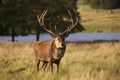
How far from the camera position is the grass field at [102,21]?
2589 inches

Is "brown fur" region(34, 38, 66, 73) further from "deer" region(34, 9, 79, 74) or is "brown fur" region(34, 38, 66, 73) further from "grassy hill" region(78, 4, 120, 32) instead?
"grassy hill" region(78, 4, 120, 32)

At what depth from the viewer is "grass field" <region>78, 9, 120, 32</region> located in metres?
65.8

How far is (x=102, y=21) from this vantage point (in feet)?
241

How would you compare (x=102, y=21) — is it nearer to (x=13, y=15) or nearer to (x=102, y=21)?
(x=102, y=21)

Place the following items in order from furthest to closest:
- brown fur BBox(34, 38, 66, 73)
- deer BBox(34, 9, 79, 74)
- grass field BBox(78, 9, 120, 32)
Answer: grass field BBox(78, 9, 120, 32), brown fur BBox(34, 38, 66, 73), deer BBox(34, 9, 79, 74)

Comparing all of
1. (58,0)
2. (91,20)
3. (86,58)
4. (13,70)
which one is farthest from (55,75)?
(91,20)

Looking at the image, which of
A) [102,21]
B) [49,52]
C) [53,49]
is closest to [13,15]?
[49,52]

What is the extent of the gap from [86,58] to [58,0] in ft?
64.4

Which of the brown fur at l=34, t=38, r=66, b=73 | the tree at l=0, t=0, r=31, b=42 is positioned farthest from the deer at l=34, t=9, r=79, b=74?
the tree at l=0, t=0, r=31, b=42

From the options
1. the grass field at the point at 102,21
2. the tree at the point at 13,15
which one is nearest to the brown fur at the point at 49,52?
the tree at the point at 13,15

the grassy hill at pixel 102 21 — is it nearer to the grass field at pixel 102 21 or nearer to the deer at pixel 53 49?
the grass field at pixel 102 21

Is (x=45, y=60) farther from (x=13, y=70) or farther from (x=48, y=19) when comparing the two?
(x=48, y=19)

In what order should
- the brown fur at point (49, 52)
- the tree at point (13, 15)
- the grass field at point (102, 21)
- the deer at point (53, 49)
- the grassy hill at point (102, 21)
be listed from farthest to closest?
1. the grassy hill at point (102, 21)
2. the grass field at point (102, 21)
3. the tree at point (13, 15)
4. the brown fur at point (49, 52)
5. the deer at point (53, 49)

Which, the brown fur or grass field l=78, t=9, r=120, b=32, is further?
grass field l=78, t=9, r=120, b=32
